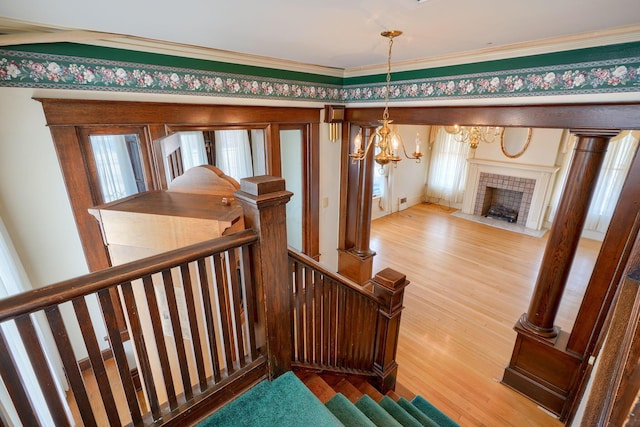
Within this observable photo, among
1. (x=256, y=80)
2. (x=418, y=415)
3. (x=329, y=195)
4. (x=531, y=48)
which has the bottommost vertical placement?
(x=418, y=415)

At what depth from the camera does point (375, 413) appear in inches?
69.9

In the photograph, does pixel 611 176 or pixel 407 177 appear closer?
pixel 611 176

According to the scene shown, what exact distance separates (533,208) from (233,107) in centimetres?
707

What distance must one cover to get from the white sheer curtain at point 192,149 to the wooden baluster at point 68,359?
287 cm

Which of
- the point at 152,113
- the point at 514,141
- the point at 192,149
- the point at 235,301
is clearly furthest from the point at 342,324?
the point at 514,141

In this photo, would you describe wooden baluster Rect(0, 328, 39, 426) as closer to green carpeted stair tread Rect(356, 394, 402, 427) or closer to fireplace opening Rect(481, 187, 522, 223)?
green carpeted stair tread Rect(356, 394, 402, 427)

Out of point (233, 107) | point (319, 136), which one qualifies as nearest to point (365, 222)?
point (319, 136)

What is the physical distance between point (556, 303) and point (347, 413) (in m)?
2.03

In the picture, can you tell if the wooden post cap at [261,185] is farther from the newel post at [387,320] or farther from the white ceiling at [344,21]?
the newel post at [387,320]

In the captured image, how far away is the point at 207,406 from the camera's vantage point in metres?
1.23

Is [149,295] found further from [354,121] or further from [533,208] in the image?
[533,208]

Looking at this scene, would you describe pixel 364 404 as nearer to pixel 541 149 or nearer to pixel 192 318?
pixel 192 318

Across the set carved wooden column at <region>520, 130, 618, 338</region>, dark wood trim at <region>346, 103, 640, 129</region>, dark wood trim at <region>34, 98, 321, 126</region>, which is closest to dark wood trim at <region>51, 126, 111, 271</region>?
dark wood trim at <region>34, 98, 321, 126</region>

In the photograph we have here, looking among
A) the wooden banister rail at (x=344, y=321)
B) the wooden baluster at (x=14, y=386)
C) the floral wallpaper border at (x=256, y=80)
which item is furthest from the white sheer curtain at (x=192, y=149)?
the wooden baluster at (x=14, y=386)
